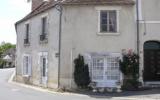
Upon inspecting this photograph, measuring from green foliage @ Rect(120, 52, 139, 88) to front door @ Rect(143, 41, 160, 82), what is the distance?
143 centimetres

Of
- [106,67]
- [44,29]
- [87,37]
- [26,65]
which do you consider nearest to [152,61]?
[106,67]

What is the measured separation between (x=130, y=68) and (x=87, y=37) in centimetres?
345

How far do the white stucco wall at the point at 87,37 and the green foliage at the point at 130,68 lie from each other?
0.77 meters

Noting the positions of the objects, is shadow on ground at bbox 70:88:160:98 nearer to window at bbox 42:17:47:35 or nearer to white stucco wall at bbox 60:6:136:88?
white stucco wall at bbox 60:6:136:88

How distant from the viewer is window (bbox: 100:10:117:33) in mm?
26608

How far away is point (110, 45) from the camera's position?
26406 mm

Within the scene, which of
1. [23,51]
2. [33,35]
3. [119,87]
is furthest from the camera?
[23,51]

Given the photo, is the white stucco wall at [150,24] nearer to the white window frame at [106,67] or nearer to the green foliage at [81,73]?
the white window frame at [106,67]

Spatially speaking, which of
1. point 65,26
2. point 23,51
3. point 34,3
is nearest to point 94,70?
point 65,26

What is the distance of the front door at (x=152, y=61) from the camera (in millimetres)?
27219

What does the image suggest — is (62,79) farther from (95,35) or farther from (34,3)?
(34,3)

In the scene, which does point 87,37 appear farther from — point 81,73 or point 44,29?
point 44,29

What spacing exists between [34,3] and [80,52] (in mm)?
12941

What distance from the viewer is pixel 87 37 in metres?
26.6
